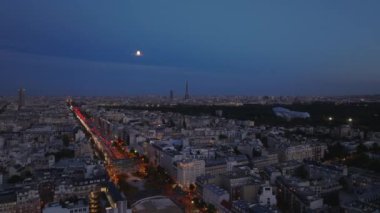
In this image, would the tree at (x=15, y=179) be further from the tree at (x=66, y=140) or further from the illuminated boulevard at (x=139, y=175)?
the tree at (x=66, y=140)

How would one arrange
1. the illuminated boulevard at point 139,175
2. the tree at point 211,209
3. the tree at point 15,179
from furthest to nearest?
the tree at point 15,179 → the illuminated boulevard at point 139,175 → the tree at point 211,209

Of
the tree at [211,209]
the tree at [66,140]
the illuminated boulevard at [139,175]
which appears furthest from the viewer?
the tree at [66,140]

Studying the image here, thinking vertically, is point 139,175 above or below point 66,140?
below

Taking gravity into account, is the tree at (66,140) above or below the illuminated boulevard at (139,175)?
above

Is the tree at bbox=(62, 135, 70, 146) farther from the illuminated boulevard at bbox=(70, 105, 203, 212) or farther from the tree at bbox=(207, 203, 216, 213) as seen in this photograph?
the tree at bbox=(207, 203, 216, 213)

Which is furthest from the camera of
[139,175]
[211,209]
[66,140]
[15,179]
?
[66,140]

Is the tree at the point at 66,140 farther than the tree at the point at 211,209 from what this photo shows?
Yes

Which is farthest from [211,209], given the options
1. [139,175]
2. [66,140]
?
[66,140]

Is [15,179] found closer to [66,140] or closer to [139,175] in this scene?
[139,175]

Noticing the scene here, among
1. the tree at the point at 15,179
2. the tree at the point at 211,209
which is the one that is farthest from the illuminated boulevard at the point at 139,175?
the tree at the point at 15,179

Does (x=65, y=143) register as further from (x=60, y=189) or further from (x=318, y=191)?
(x=318, y=191)

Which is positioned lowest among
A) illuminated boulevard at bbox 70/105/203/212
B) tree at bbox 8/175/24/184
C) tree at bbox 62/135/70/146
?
illuminated boulevard at bbox 70/105/203/212

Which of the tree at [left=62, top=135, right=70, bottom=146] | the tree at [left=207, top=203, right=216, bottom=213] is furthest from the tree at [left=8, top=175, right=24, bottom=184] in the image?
the tree at [left=62, top=135, right=70, bottom=146]

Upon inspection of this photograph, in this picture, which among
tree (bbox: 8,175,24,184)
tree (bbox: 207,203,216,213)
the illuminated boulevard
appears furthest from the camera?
tree (bbox: 8,175,24,184)
